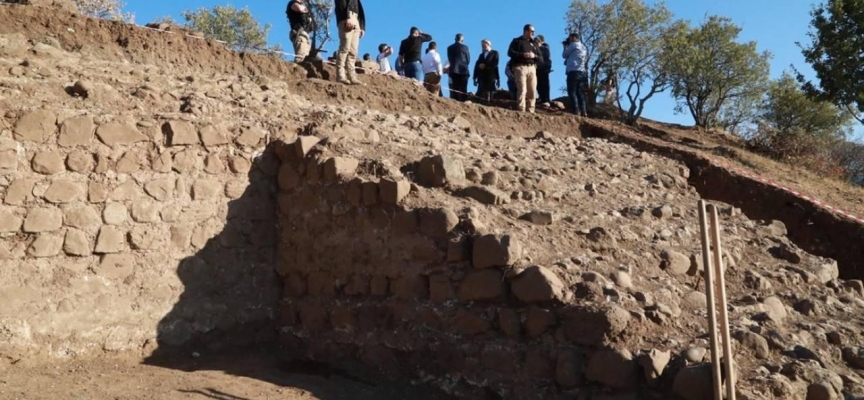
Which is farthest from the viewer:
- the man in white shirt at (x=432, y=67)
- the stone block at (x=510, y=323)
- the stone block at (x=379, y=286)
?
the man in white shirt at (x=432, y=67)

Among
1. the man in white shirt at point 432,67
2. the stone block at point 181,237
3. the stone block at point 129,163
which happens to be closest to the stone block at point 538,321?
the stone block at point 181,237

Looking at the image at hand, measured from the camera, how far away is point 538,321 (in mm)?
4012

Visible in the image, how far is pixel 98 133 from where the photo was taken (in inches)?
198

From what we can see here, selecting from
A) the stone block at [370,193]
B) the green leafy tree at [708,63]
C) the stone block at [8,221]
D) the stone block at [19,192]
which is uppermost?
the green leafy tree at [708,63]

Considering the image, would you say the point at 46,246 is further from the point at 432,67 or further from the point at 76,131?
the point at 432,67

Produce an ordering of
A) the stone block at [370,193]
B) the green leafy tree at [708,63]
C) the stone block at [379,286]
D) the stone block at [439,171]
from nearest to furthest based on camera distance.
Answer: the stone block at [379,286]
the stone block at [370,193]
the stone block at [439,171]
the green leafy tree at [708,63]

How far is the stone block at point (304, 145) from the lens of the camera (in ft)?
18.3

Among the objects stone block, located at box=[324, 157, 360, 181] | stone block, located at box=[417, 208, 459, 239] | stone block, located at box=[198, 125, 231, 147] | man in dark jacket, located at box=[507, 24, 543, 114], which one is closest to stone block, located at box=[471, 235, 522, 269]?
stone block, located at box=[417, 208, 459, 239]

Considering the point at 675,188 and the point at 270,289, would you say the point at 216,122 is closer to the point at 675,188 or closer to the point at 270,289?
the point at 270,289

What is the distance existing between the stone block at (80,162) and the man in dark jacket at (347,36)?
382 cm

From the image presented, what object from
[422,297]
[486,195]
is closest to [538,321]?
[422,297]

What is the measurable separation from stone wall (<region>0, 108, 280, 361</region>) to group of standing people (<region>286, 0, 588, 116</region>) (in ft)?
10.2

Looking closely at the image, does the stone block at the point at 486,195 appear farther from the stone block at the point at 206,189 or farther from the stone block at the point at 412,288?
the stone block at the point at 206,189

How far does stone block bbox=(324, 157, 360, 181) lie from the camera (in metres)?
5.25
